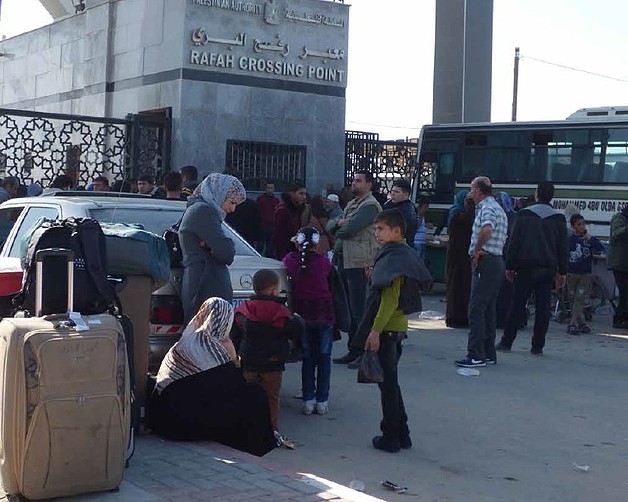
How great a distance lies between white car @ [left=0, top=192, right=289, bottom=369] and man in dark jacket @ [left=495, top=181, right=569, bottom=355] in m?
3.74

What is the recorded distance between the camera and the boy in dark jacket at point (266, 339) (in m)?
7.28

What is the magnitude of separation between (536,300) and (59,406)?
7396 millimetres

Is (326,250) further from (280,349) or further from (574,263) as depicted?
(574,263)

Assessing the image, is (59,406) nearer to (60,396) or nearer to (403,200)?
(60,396)

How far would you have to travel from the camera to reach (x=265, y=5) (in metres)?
20.2

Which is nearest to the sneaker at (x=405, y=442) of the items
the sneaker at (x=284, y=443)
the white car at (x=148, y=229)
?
the sneaker at (x=284, y=443)

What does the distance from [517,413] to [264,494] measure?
3.62 metres

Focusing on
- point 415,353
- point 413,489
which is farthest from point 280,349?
point 415,353

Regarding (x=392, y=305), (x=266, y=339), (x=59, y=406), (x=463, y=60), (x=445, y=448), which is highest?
(x=463, y=60)

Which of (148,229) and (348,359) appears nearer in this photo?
(148,229)

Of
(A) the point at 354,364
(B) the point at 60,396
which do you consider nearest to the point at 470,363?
(A) the point at 354,364

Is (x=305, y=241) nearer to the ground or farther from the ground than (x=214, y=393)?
farther from the ground

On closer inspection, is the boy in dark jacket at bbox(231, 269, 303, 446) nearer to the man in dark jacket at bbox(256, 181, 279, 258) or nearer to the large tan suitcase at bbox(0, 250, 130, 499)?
the large tan suitcase at bbox(0, 250, 130, 499)

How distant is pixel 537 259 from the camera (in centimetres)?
1144
